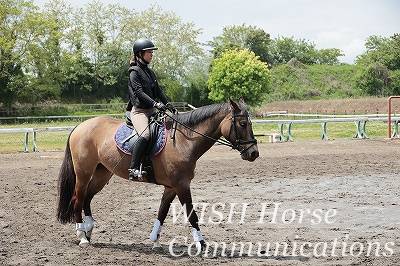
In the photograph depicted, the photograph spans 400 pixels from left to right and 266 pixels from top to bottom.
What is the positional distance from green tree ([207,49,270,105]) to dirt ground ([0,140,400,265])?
35359 mm

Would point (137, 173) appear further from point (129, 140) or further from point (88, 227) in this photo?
point (88, 227)

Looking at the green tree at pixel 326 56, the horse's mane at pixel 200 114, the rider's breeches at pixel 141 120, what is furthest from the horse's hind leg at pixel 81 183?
the green tree at pixel 326 56

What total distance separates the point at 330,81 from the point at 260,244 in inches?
2369

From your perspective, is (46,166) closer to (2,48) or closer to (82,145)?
(82,145)

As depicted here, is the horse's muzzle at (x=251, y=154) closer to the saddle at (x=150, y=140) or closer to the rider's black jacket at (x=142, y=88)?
the saddle at (x=150, y=140)

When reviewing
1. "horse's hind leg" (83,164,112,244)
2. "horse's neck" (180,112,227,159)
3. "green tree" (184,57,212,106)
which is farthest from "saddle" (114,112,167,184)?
"green tree" (184,57,212,106)

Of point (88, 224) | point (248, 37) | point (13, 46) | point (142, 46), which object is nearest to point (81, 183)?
point (88, 224)

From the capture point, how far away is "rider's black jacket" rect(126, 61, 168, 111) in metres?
6.93

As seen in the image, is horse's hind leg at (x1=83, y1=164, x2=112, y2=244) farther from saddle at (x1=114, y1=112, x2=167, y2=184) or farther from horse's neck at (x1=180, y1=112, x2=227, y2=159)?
horse's neck at (x1=180, y1=112, x2=227, y2=159)

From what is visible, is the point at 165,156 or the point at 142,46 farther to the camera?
the point at 142,46

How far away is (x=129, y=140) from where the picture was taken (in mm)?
A: 7195

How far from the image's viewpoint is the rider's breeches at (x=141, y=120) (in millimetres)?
6963

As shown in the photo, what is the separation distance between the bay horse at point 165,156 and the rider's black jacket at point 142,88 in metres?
0.38

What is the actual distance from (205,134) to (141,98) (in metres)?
0.99
